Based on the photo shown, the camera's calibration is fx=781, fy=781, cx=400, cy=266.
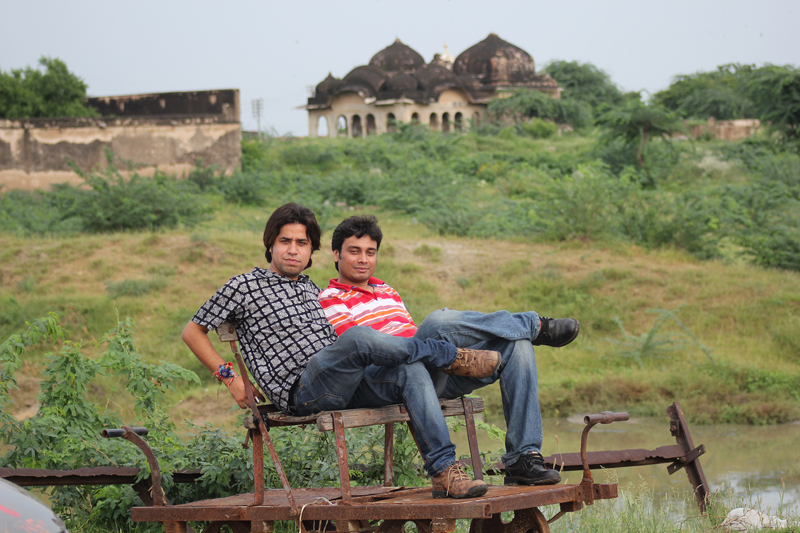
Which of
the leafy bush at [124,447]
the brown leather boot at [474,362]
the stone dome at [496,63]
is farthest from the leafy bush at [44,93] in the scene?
the brown leather boot at [474,362]

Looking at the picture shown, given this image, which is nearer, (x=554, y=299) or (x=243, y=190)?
(x=554, y=299)

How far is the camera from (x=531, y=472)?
321cm

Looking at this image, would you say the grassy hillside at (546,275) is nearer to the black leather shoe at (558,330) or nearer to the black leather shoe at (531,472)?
the black leather shoe at (531,472)

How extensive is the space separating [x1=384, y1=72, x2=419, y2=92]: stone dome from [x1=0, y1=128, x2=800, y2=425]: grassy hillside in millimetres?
13662

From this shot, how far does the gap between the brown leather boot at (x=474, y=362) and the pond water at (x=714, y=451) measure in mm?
3193

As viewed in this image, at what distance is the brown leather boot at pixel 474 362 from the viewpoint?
Result: 3096mm

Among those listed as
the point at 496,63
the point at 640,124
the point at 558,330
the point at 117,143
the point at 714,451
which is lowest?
the point at 714,451

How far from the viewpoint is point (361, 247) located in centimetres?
365

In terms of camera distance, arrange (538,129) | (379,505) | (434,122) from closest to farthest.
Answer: (379,505)
(538,129)
(434,122)

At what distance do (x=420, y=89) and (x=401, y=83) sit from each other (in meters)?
1.00

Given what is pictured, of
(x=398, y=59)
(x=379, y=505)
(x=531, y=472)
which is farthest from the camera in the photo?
(x=398, y=59)

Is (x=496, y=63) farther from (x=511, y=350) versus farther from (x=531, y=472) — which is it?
(x=531, y=472)

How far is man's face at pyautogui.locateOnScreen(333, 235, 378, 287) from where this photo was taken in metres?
3.64

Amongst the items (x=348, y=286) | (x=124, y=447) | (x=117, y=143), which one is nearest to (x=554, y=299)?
(x=124, y=447)
